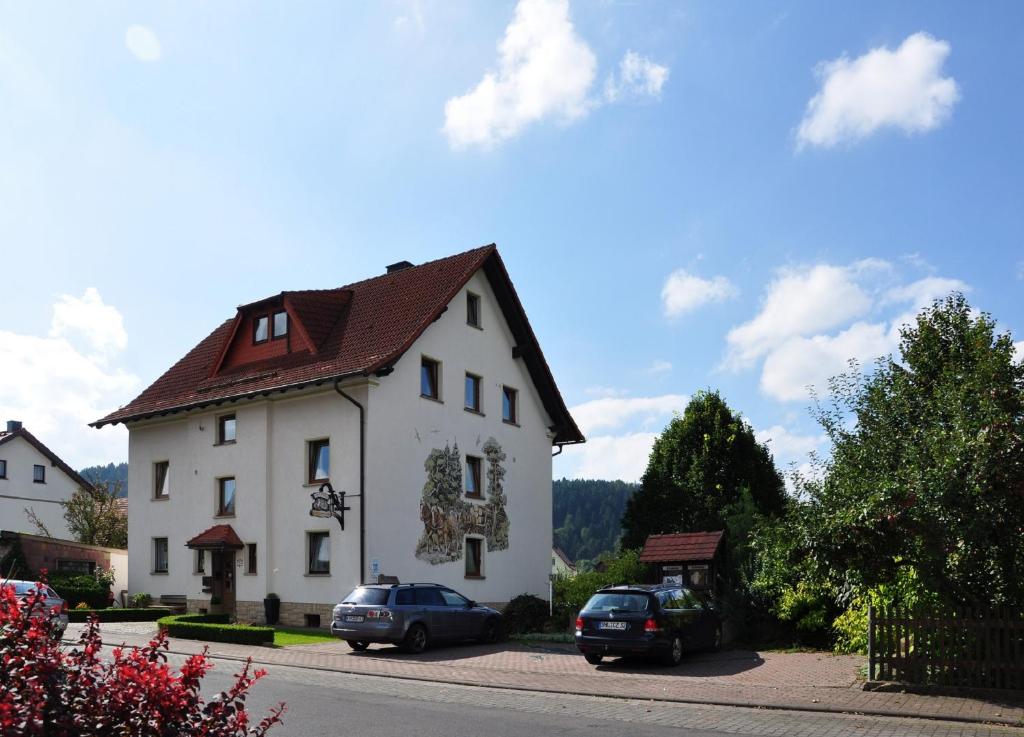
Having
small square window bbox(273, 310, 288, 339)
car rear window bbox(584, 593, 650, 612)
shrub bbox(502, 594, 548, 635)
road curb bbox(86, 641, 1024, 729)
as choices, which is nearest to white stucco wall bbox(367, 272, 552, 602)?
shrub bbox(502, 594, 548, 635)

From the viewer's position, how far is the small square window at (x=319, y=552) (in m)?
26.1

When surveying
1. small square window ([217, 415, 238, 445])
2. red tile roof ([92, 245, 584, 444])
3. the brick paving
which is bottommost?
the brick paving

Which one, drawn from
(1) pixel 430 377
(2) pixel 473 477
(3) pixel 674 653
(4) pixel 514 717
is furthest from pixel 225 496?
(4) pixel 514 717

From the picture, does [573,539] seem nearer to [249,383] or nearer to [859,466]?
[249,383]

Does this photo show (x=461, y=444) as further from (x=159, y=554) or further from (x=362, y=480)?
(x=159, y=554)

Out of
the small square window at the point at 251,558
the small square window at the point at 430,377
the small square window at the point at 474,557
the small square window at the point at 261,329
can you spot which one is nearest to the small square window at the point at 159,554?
the small square window at the point at 251,558

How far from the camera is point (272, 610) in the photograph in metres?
26.6

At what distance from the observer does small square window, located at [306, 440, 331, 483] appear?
87.1 ft

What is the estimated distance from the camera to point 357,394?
1020 inches

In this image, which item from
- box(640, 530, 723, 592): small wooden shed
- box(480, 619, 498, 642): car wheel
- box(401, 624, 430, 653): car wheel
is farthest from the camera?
box(480, 619, 498, 642): car wheel

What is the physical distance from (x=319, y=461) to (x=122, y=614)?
7556 millimetres

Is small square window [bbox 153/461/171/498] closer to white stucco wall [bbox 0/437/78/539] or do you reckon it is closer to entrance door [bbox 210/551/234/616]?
entrance door [bbox 210/551/234/616]

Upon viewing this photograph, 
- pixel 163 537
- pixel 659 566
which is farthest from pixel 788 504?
pixel 163 537

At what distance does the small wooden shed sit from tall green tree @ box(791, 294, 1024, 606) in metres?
7.63
